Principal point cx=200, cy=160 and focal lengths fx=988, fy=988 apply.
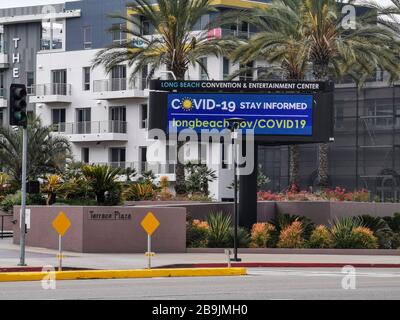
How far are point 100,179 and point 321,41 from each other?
44.4 feet

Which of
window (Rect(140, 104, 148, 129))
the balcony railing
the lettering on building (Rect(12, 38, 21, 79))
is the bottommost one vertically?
the balcony railing

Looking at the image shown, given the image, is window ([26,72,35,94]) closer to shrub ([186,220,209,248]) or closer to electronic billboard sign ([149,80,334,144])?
electronic billboard sign ([149,80,334,144])

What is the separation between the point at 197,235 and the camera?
3591cm

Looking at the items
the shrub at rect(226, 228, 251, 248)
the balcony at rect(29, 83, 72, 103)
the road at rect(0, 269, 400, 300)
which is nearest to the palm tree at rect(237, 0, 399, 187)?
the shrub at rect(226, 228, 251, 248)

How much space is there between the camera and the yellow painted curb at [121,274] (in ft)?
80.8

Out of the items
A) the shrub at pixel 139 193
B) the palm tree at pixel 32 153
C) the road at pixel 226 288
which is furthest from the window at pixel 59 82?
the road at pixel 226 288

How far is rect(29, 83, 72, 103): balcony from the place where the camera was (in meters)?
75.4

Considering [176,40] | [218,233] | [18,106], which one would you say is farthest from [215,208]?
[18,106]

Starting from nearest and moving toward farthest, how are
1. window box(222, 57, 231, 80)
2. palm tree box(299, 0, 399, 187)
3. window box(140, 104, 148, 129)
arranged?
palm tree box(299, 0, 399, 187) < window box(222, 57, 231, 80) < window box(140, 104, 148, 129)

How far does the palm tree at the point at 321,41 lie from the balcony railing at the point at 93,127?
26.0 metres

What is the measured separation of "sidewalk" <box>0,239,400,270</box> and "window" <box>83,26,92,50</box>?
4501 centimetres

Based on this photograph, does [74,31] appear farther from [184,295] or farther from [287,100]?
[184,295]

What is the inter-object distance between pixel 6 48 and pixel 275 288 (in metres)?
66.7

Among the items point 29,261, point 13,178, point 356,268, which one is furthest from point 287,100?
point 13,178
